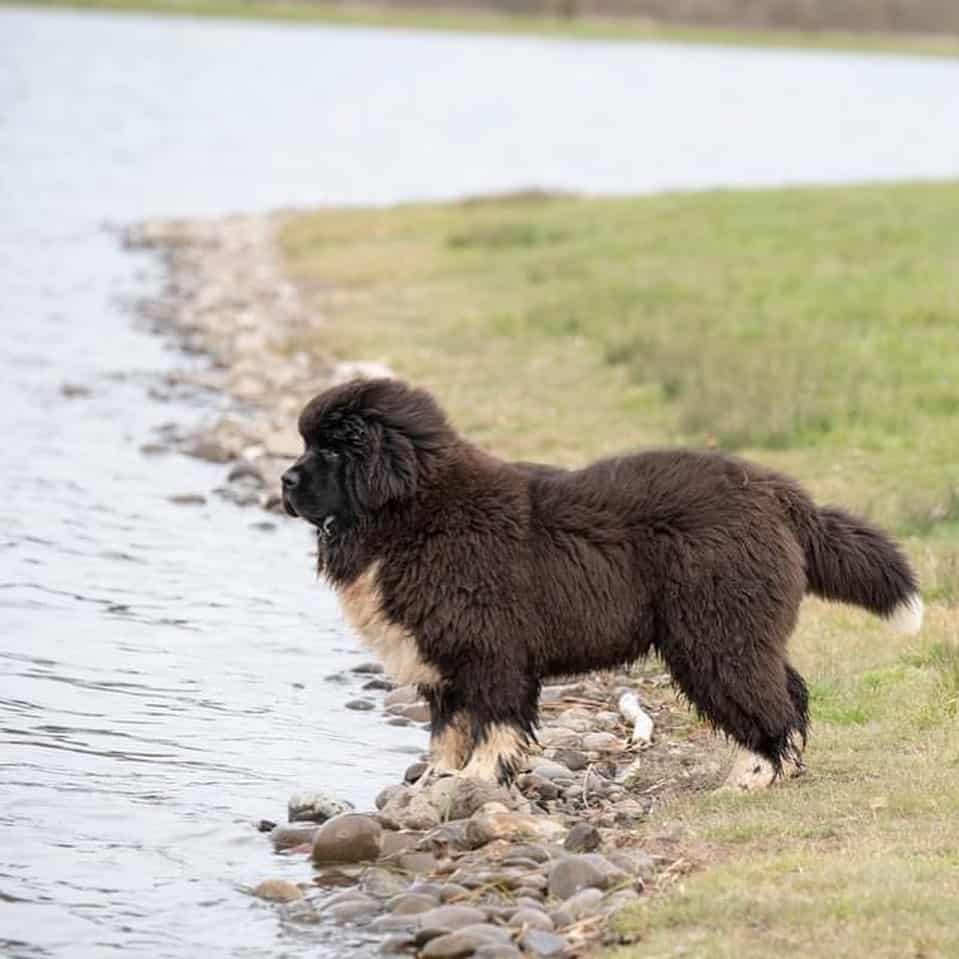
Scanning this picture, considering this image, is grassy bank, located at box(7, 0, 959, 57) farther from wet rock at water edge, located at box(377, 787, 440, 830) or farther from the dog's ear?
wet rock at water edge, located at box(377, 787, 440, 830)

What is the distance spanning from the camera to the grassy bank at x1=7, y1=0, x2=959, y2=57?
3824 inches

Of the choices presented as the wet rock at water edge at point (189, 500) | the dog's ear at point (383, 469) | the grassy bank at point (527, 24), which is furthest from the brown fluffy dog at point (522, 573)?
the grassy bank at point (527, 24)

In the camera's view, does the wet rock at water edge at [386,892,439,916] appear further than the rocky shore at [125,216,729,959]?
Yes

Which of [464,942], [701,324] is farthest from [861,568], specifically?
[701,324]

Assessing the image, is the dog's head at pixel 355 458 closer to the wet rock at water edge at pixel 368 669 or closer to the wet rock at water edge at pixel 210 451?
the wet rock at water edge at pixel 368 669

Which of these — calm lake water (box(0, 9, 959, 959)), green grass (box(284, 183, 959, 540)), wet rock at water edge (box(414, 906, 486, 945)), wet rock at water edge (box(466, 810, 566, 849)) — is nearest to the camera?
wet rock at water edge (box(414, 906, 486, 945))

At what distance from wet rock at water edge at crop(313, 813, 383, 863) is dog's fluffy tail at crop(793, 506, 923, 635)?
2061mm

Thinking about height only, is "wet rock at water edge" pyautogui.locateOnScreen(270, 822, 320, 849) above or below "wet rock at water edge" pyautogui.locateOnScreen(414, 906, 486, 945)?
below

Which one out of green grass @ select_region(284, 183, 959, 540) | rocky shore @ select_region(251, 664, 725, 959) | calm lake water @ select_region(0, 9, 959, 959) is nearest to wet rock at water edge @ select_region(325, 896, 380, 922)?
rocky shore @ select_region(251, 664, 725, 959)

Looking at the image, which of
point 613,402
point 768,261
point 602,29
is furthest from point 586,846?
point 602,29

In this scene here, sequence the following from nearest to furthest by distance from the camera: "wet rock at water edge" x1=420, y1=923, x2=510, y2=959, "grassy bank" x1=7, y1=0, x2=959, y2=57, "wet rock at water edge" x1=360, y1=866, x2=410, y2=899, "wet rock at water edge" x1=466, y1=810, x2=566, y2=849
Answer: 1. "wet rock at water edge" x1=420, y1=923, x2=510, y2=959
2. "wet rock at water edge" x1=360, y1=866, x2=410, y2=899
3. "wet rock at water edge" x1=466, y1=810, x2=566, y2=849
4. "grassy bank" x1=7, y1=0, x2=959, y2=57

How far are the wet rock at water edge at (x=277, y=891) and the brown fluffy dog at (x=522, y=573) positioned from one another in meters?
0.95

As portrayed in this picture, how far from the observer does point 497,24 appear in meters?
100

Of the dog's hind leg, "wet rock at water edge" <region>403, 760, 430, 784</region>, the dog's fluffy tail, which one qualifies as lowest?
"wet rock at water edge" <region>403, 760, 430, 784</region>
